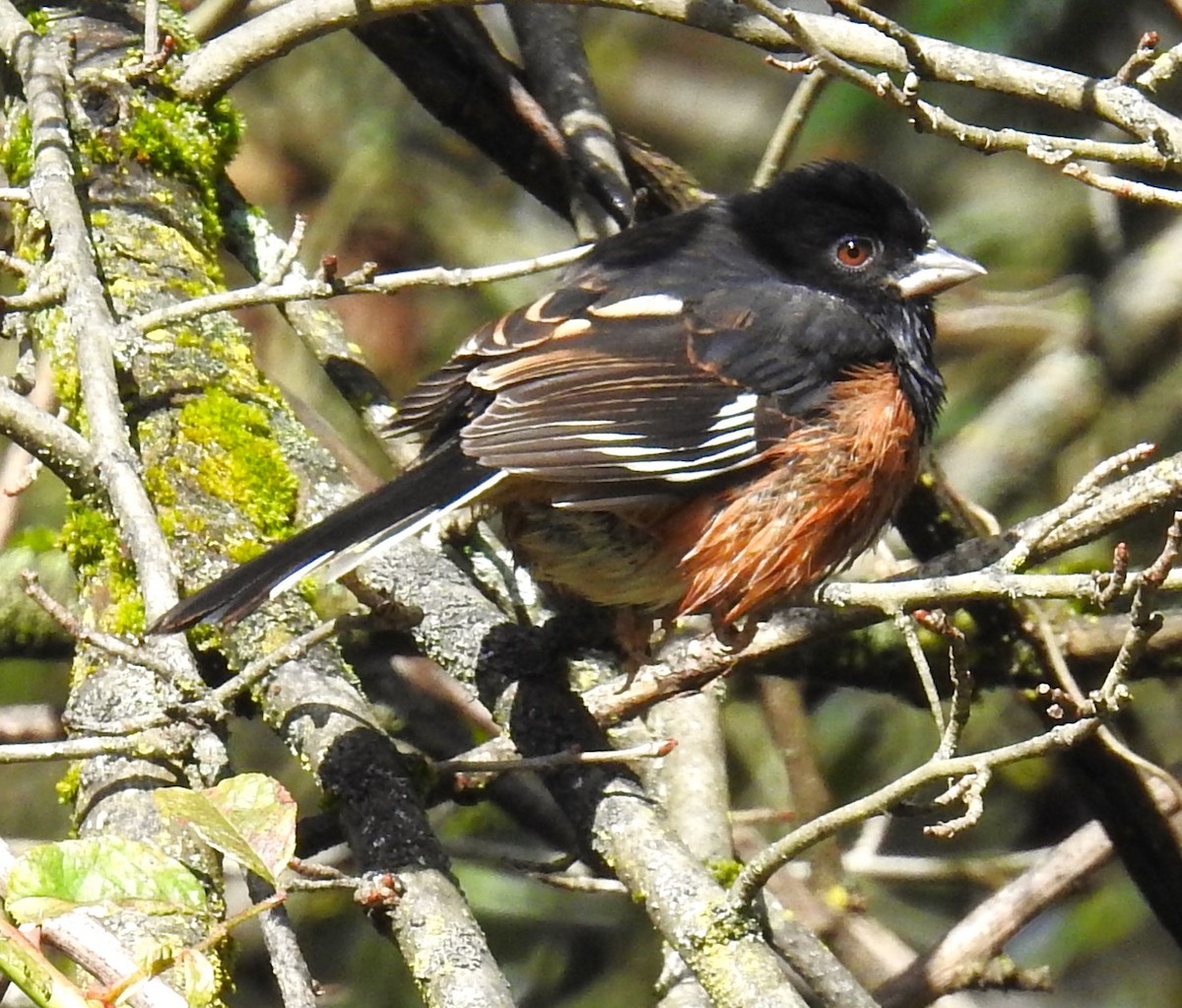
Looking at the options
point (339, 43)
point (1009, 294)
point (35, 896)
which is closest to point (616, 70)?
point (339, 43)

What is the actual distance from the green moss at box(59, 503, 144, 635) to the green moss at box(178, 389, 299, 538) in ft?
0.57

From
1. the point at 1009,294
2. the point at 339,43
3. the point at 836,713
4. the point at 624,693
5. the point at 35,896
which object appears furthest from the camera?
the point at 339,43

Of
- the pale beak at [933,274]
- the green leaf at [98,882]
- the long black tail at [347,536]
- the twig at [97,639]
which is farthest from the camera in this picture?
the pale beak at [933,274]

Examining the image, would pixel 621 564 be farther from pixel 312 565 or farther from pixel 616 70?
pixel 616 70

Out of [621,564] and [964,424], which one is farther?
[964,424]

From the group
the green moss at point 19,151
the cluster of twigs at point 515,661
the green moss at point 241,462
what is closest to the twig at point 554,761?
the cluster of twigs at point 515,661

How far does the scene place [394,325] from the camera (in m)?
5.07

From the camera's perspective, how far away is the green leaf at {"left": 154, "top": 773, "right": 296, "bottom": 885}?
1.63m

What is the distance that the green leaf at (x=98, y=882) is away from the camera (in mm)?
1472

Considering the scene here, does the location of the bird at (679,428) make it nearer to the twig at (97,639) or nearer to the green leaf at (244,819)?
the twig at (97,639)

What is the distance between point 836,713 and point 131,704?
9.15 ft

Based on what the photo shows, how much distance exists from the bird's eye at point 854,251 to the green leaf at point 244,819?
2.03 m

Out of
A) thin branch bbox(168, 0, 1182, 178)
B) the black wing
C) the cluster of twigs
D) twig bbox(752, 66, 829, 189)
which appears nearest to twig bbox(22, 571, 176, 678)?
Result: the cluster of twigs

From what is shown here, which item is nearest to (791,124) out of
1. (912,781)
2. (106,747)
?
(912,781)
